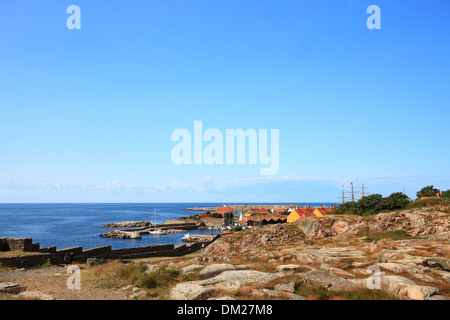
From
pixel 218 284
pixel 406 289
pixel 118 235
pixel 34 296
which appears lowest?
pixel 118 235

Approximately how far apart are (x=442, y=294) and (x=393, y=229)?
2315cm

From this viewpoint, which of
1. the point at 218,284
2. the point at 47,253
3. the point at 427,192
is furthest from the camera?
the point at 427,192

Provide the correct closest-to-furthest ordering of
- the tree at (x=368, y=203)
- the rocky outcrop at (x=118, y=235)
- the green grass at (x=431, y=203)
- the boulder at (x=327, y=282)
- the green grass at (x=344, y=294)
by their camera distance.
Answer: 1. the green grass at (x=344, y=294)
2. the boulder at (x=327, y=282)
3. the green grass at (x=431, y=203)
4. the tree at (x=368, y=203)
5. the rocky outcrop at (x=118, y=235)

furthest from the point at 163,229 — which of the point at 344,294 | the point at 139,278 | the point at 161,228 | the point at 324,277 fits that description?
the point at 344,294

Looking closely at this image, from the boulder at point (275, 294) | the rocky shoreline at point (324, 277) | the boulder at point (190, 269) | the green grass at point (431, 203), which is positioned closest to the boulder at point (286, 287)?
the rocky shoreline at point (324, 277)

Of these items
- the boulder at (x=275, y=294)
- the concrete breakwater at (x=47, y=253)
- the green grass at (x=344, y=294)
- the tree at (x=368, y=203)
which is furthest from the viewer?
the tree at (x=368, y=203)

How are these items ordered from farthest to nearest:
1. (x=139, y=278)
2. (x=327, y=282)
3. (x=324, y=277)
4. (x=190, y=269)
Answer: (x=190, y=269)
(x=139, y=278)
(x=324, y=277)
(x=327, y=282)

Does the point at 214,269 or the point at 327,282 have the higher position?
the point at 327,282

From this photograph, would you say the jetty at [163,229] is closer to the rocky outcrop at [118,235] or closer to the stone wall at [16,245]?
the rocky outcrop at [118,235]

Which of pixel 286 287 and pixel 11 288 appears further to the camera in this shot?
pixel 11 288

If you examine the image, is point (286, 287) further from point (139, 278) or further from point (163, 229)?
point (163, 229)
